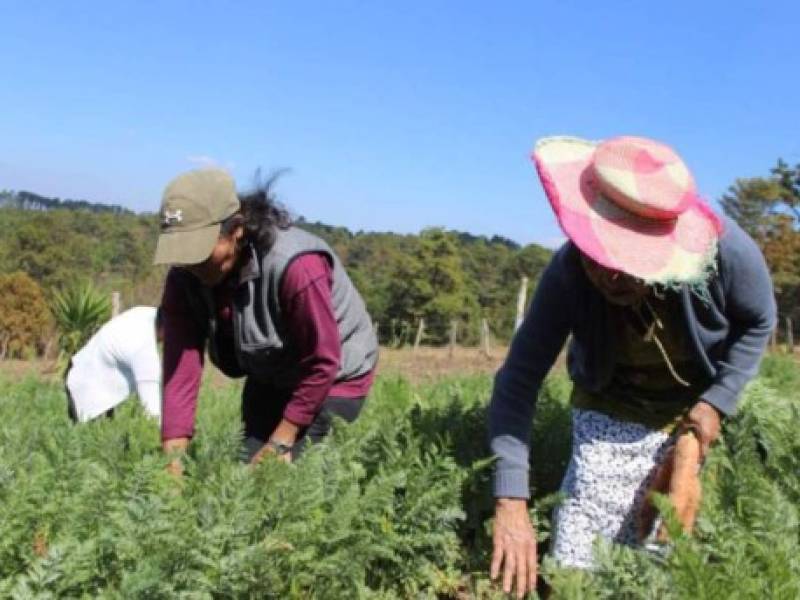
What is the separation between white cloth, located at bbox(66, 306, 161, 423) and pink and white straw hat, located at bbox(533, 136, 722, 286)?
9.03 feet

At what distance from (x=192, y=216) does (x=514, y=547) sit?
131 cm

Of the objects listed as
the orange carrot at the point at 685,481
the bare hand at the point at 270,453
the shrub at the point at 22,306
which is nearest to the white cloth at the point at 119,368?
the bare hand at the point at 270,453

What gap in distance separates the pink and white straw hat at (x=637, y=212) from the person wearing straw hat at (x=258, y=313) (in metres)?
0.97

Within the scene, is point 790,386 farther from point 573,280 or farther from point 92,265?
point 92,265

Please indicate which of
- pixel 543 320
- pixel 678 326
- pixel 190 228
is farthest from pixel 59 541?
pixel 678 326

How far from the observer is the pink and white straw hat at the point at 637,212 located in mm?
2232

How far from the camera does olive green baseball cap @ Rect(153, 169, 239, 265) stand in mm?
2820

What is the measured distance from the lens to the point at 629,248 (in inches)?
88.1

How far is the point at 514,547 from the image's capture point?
2.48 metres

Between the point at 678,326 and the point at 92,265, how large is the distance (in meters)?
60.7

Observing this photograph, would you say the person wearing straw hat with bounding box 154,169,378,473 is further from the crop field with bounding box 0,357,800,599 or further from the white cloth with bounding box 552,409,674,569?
the white cloth with bounding box 552,409,674,569

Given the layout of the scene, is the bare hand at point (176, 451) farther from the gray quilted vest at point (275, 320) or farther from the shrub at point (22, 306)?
the shrub at point (22, 306)

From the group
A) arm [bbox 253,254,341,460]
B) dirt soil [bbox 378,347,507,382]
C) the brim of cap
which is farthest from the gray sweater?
dirt soil [bbox 378,347,507,382]

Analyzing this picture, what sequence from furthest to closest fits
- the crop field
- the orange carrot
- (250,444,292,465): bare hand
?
(250,444,292,465): bare hand, the orange carrot, the crop field
